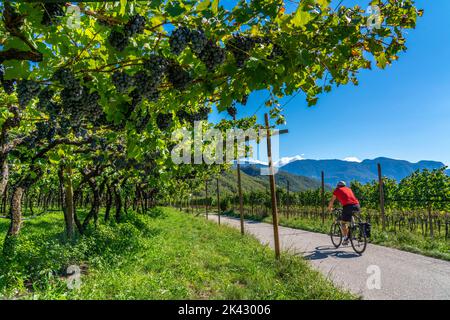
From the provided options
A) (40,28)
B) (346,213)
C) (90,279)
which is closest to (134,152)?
(40,28)

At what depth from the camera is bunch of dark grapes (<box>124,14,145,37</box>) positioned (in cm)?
247

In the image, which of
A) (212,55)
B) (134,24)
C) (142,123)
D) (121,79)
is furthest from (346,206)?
(134,24)

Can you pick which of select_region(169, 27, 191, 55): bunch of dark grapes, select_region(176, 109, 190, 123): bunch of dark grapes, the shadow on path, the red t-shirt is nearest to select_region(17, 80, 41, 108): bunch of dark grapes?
select_region(169, 27, 191, 55): bunch of dark grapes

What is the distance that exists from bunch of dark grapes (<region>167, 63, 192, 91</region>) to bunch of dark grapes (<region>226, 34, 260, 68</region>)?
53cm

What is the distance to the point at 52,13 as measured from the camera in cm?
250

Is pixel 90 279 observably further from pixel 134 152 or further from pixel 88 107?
pixel 88 107

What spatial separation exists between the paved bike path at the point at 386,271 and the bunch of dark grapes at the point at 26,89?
6132 millimetres

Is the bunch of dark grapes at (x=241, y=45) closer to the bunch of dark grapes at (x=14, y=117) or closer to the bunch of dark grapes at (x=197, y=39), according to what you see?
the bunch of dark grapes at (x=197, y=39)

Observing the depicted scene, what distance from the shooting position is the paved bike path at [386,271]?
20.3ft

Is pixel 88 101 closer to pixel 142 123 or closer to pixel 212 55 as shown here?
pixel 142 123

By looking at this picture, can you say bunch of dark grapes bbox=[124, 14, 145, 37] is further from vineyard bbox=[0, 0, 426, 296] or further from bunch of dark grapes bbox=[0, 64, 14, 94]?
bunch of dark grapes bbox=[0, 64, 14, 94]

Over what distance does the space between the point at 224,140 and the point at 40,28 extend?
1294cm

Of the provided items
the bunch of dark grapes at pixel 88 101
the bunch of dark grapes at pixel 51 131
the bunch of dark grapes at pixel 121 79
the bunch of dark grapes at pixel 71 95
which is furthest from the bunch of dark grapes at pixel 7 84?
the bunch of dark grapes at pixel 51 131

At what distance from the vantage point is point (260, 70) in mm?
2996
